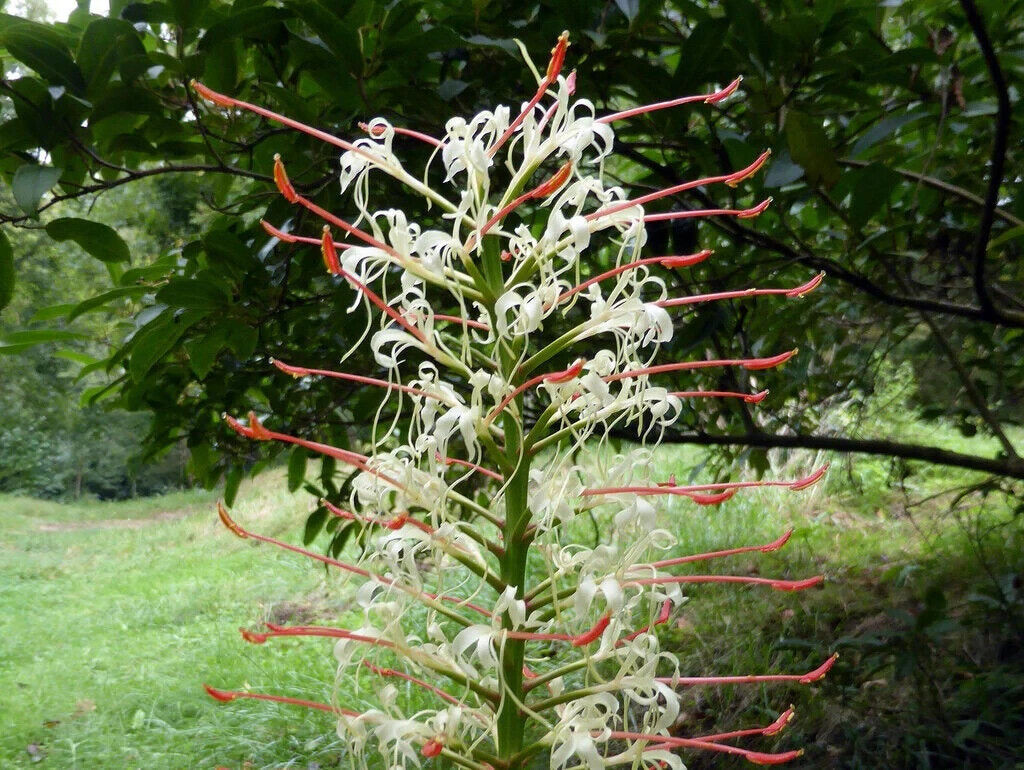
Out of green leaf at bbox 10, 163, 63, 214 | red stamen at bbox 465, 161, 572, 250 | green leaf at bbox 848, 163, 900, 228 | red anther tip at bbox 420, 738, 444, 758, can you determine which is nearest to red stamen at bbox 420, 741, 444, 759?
red anther tip at bbox 420, 738, 444, 758

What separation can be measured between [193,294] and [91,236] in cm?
10

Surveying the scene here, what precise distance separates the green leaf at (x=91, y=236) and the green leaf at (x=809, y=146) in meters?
0.58

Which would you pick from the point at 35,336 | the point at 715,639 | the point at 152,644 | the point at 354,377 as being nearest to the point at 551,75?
the point at 354,377

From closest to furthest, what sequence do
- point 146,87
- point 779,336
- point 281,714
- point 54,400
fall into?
point 146,87
point 779,336
point 281,714
point 54,400

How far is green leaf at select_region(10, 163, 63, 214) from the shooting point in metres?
0.63

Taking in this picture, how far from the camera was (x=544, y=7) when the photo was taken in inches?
32.2

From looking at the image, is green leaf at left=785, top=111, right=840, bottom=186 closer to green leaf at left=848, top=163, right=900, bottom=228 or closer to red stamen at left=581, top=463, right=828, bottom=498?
green leaf at left=848, top=163, right=900, bottom=228

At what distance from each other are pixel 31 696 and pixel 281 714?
1.14 meters

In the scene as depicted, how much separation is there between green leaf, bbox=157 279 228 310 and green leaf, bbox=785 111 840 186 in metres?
0.53

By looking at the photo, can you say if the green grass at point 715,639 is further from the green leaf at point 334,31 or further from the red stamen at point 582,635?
the green leaf at point 334,31

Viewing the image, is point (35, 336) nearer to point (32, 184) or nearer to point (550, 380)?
point (32, 184)

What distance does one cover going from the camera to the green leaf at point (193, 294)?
748mm

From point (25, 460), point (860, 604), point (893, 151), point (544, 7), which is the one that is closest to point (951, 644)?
point (860, 604)

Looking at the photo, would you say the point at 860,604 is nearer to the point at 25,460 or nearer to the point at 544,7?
the point at 544,7
